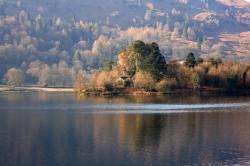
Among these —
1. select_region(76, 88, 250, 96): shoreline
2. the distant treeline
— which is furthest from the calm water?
the distant treeline

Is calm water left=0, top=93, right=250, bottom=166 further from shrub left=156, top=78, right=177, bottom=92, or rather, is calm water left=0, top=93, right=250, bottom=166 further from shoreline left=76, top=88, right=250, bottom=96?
shoreline left=76, top=88, right=250, bottom=96

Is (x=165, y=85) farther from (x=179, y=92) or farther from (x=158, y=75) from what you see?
(x=179, y=92)

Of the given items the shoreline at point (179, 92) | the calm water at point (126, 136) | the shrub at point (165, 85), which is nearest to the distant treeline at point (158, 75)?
the shrub at point (165, 85)

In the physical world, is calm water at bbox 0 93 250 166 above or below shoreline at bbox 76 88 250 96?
below

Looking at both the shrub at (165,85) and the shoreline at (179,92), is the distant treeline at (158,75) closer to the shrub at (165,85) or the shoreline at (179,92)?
the shrub at (165,85)

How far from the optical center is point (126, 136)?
1972 inches

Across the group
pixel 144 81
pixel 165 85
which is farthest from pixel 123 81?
pixel 165 85

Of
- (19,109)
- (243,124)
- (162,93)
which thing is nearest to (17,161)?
(243,124)

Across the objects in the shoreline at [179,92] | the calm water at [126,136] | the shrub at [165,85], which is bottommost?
the calm water at [126,136]

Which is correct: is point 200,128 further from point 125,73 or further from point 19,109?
point 125,73

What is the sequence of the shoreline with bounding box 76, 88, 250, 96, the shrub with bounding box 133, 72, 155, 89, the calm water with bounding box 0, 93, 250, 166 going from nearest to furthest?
the calm water with bounding box 0, 93, 250, 166
the shrub with bounding box 133, 72, 155, 89
the shoreline with bounding box 76, 88, 250, 96

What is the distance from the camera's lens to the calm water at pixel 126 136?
39406 millimetres

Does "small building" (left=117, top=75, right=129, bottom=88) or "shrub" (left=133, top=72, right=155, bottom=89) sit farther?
"small building" (left=117, top=75, right=129, bottom=88)

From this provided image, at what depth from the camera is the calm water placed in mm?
39406
